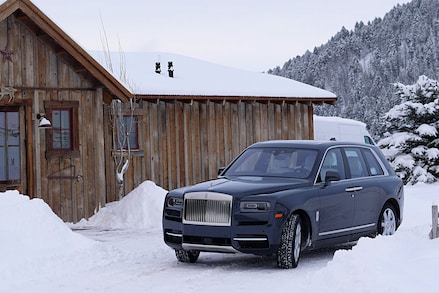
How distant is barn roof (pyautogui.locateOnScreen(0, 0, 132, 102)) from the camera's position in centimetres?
1673

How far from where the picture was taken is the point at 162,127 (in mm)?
21422

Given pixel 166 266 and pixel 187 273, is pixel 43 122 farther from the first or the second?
pixel 187 273

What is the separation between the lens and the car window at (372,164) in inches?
500

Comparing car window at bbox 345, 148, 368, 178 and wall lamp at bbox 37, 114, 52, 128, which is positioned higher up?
wall lamp at bbox 37, 114, 52, 128

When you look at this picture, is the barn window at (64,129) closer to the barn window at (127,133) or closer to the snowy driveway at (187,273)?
the barn window at (127,133)

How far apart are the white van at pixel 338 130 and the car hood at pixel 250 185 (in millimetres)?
16242

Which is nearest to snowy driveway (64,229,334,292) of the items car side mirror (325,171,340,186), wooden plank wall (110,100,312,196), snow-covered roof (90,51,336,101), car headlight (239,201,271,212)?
car headlight (239,201,271,212)

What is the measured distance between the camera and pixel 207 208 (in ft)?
34.3

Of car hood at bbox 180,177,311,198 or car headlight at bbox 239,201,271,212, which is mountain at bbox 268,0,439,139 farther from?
car headlight at bbox 239,201,271,212

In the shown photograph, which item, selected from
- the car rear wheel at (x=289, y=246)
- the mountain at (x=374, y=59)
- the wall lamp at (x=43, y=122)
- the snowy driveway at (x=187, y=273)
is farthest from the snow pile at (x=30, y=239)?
the mountain at (x=374, y=59)

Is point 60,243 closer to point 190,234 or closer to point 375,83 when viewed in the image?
point 190,234

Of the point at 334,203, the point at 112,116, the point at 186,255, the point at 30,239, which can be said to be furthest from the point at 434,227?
the point at 112,116

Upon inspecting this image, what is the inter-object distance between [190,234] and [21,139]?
8553mm

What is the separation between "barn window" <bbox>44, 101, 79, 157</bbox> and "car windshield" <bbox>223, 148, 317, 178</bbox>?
715 cm
